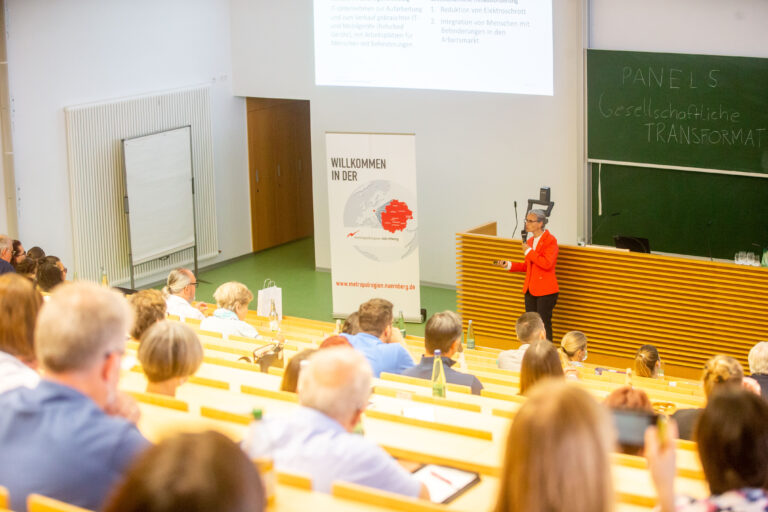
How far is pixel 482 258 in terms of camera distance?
9.95 meters

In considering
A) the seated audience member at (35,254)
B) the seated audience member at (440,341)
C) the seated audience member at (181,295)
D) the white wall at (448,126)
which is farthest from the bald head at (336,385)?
the white wall at (448,126)

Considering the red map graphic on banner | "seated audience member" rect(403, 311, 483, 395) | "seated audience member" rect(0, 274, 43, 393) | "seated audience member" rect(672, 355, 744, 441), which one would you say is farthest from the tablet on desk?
the red map graphic on banner

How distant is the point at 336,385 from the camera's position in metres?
2.94

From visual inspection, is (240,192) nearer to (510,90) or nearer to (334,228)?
(334,228)

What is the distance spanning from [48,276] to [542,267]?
436 cm

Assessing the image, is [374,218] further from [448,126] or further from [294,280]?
[294,280]

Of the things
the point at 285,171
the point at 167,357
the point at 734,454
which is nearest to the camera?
the point at 734,454

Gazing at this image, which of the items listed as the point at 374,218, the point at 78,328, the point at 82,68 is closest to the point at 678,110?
the point at 374,218

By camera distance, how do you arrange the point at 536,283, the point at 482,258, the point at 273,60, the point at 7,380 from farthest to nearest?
the point at 273,60 < the point at 482,258 < the point at 536,283 < the point at 7,380

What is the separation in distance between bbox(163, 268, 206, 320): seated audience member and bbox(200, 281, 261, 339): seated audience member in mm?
384

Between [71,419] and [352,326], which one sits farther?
[352,326]

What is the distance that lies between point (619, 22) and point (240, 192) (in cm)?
581

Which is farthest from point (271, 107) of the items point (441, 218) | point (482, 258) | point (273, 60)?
point (482, 258)

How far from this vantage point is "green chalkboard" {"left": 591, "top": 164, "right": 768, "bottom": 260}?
9.75m
